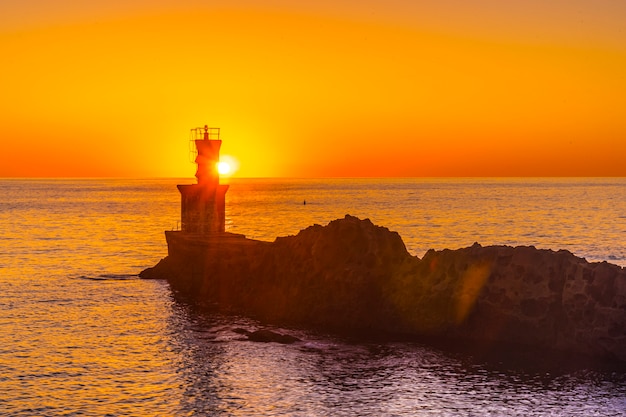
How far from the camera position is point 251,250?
157ft

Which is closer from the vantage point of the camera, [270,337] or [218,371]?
[218,371]

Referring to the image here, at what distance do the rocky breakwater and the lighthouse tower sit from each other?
8683 millimetres

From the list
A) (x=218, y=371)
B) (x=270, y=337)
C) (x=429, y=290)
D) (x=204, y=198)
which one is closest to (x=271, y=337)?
(x=270, y=337)

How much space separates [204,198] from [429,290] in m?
23.6

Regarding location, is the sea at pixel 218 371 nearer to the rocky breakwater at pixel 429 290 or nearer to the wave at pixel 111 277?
the rocky breakwater at pixel 429 290

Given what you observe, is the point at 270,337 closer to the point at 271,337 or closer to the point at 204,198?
the point at 271,337

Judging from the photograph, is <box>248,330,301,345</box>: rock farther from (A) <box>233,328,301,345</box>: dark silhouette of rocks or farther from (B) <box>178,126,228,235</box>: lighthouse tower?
(B) <box>178,126,228,235</box>: lighthouse tower

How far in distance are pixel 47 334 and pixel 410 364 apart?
1932 cm

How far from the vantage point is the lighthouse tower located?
56312mm

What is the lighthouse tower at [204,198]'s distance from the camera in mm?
56312

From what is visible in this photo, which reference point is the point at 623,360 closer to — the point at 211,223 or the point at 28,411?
the point at 28,411

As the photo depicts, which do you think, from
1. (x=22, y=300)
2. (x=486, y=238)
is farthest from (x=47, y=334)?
(x=486, y=238)

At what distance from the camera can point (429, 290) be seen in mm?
38594

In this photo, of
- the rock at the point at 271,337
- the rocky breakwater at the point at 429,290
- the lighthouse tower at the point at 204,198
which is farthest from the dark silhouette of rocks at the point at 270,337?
the lighthouse tower at the point at 204,198
